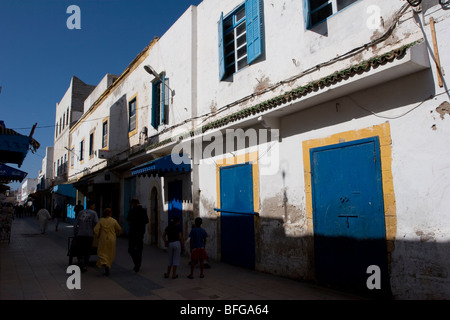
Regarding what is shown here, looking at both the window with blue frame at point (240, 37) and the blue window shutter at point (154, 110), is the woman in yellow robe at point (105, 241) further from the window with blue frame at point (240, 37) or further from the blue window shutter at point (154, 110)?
the blue window shutter at point (154, 110)

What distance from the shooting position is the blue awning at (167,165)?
9.26 metres

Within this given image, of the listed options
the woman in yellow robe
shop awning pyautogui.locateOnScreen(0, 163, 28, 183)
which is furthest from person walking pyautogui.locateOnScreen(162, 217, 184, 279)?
shop awning pyautogui.locateOnScreen(0, 163, 28, 183)

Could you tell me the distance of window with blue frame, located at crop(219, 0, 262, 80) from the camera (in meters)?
7.65

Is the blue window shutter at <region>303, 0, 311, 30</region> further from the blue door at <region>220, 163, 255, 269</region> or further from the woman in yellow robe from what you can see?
the woman in yellow robe

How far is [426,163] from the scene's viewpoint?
15.3 feet

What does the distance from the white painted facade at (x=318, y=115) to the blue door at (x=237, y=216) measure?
0.30 metres

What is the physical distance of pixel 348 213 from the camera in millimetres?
5672

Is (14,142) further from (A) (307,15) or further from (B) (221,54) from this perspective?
(A) (307,15)

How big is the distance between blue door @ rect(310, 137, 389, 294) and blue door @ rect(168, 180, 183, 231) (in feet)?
17.4

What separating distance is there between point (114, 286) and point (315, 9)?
Result: 6775 millimetres

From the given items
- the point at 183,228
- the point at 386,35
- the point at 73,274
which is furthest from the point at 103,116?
the point at 386,35
